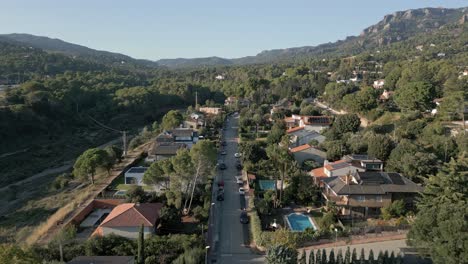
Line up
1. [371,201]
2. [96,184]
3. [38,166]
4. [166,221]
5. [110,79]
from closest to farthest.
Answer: [166,221] → [371,201] → [96,184] → [38,166] → [110,79]

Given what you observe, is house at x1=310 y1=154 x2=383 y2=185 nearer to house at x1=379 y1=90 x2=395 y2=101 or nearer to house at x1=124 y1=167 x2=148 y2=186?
house at x1=124 y1=167 x2=148 y2=186

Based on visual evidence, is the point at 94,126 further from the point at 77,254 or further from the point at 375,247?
the point at 375,247

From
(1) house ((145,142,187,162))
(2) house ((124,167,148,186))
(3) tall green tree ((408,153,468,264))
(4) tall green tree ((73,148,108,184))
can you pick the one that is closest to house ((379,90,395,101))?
(1) house ((145,142,187,162))

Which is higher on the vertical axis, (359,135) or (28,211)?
(359,135)

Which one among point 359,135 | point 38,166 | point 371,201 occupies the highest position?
point 359,135

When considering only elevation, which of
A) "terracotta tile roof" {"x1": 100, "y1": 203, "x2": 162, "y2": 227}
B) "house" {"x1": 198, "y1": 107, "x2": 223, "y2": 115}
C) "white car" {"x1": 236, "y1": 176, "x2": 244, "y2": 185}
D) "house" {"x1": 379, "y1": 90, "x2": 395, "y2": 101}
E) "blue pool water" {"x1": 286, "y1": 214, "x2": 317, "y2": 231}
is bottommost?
"blue pool water" {"x1": 286, "y1": 214, "x2": 317, "y2": 231}

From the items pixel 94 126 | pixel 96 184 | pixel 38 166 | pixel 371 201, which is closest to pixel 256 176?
pixel 371 201
